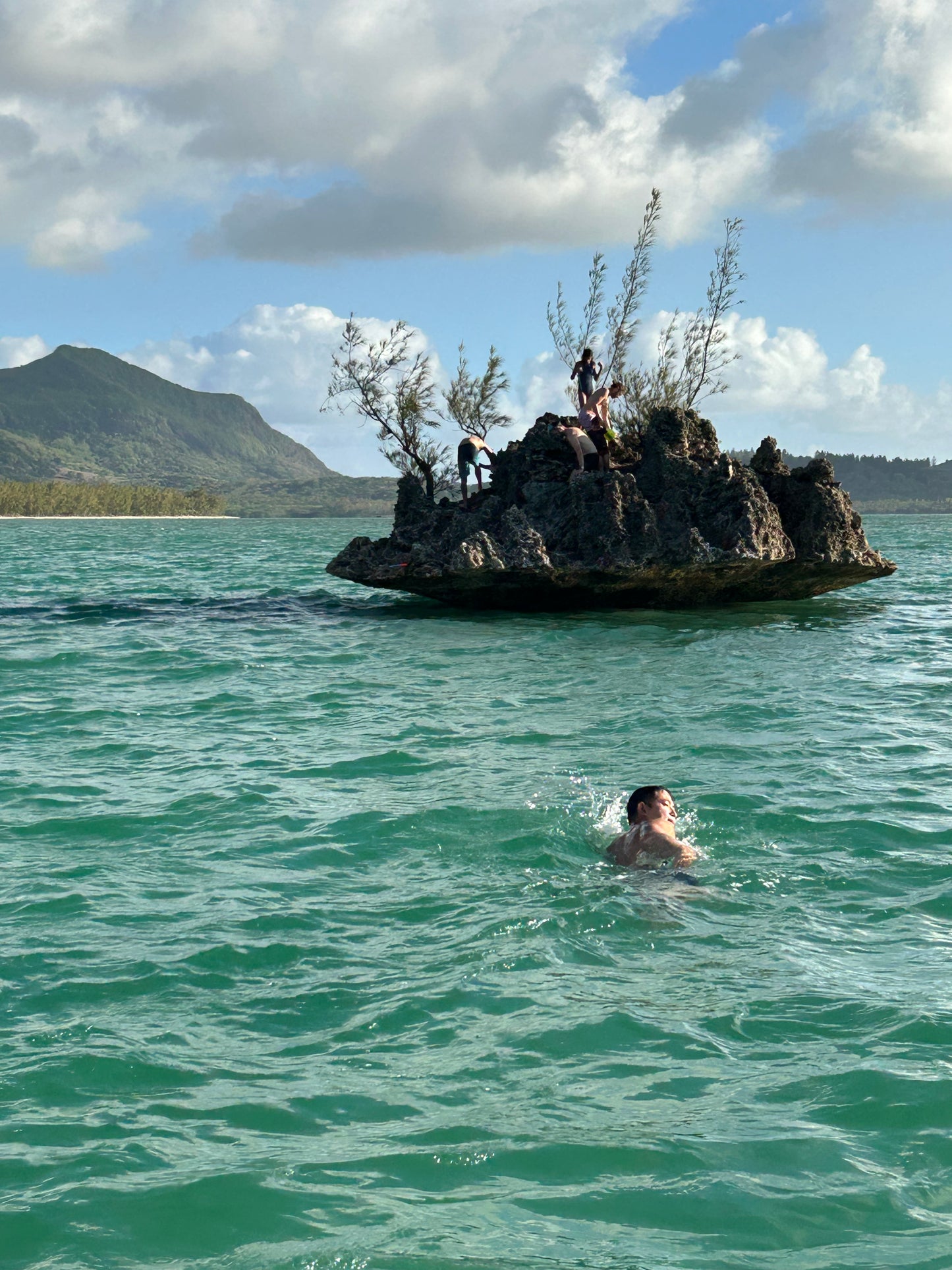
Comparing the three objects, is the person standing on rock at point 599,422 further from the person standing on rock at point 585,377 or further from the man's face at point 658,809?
the man's face at point 658,809

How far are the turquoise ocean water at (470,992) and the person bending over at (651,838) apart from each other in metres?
0.23

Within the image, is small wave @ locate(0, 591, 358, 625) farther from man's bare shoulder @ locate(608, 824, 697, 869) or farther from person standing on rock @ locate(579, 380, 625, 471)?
man's bare shoulder @ locate(608, 824, 697, 869)

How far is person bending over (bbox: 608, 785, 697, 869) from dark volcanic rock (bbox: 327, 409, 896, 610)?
1581 centimetres

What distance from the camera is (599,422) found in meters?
26.9

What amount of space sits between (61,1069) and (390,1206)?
6.54 ft

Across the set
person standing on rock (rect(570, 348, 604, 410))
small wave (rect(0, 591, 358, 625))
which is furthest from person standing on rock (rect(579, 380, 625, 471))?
small wave (rect(0, 591, 358, 625))

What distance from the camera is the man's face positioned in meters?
8.76

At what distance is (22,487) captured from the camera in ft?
630

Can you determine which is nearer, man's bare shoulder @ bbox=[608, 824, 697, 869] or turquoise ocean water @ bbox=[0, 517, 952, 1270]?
turquoise ocean water @ bbox=[0, 517, 952, 1270]

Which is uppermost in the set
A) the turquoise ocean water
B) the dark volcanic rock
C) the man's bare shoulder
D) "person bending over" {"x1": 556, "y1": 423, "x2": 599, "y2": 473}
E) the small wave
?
"person bending over" {"x1": 556, "y1": 423, "x2": 599, "y2": 473}

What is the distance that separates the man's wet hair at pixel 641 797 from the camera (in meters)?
8.84

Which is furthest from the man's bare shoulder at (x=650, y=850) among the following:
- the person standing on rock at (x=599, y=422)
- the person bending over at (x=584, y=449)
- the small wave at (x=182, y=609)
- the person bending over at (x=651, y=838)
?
the small wave at (x=182, y=609)

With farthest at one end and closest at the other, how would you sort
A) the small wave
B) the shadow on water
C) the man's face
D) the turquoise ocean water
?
the small wave → the shadow on water → the man's face → the turquoise ocean water

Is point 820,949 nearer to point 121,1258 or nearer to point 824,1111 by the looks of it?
point 824,1111
